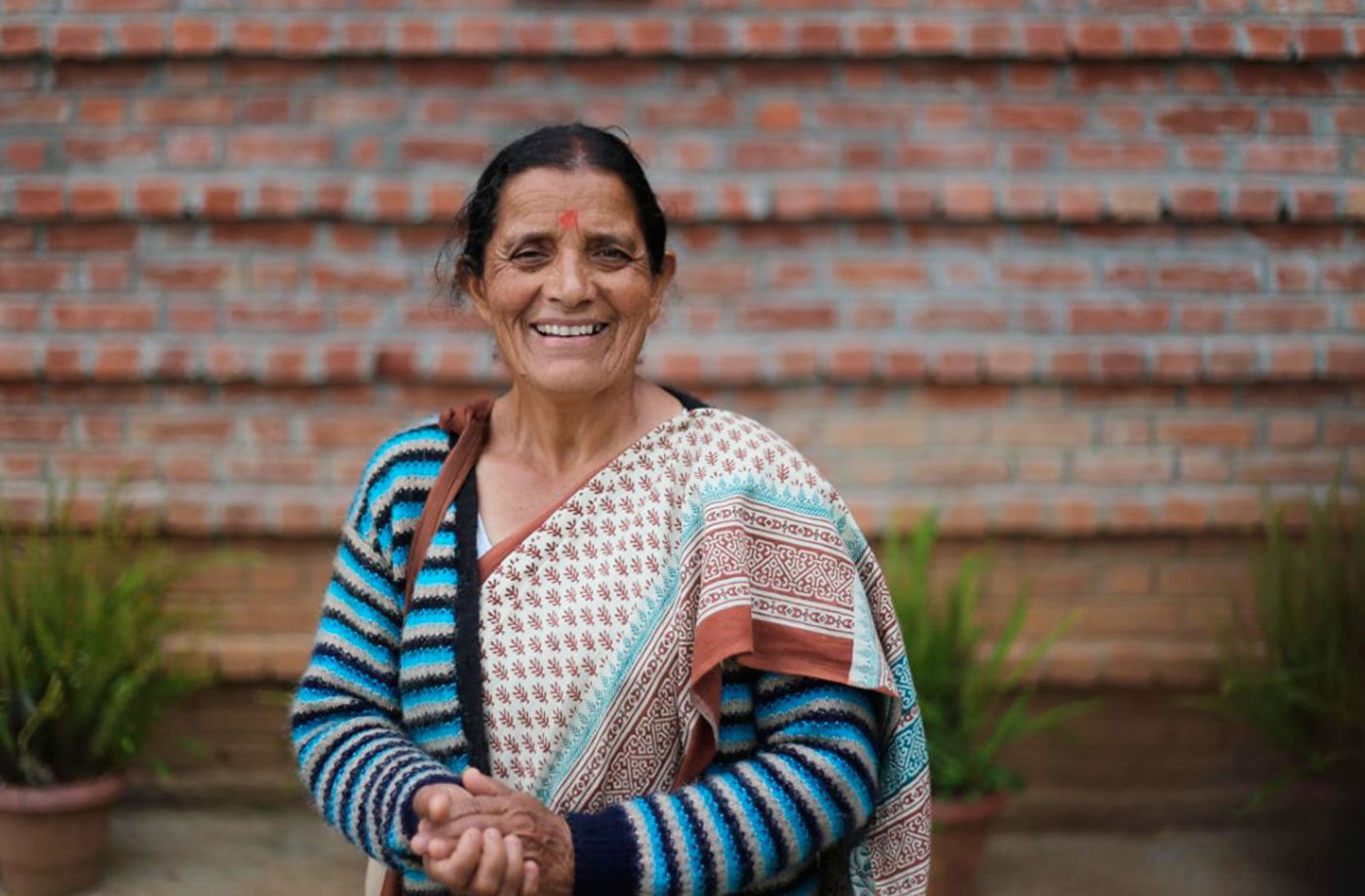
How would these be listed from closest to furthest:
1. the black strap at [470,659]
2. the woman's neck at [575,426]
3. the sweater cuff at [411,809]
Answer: the sweater cuff at [411,809], the black strap at [470,659], the woman's neck at [575,426]

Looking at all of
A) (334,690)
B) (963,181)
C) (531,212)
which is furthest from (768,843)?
(963,181)

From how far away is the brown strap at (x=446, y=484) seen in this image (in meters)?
2.03

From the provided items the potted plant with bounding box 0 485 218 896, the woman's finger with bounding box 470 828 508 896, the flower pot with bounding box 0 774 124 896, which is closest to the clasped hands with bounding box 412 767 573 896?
the woman's finger with bounding box 470 828 508 896

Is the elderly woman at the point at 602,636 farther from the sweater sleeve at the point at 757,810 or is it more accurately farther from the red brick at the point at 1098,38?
the red brick at the point at 1098,38

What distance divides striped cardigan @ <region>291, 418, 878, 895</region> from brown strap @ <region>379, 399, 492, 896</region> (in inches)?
0.6

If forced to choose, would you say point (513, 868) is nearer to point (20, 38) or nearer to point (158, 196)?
point (158, 196)

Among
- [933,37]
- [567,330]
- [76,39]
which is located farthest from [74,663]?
[933,37]

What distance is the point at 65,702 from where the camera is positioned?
338 cm

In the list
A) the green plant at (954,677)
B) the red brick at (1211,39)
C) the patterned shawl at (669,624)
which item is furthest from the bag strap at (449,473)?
the red brick at (1211,39)

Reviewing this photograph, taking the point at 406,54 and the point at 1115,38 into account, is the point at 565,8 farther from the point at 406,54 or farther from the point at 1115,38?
the point at 1115,38

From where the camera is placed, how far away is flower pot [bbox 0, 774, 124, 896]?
3.39 m

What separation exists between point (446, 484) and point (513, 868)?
2.04 feet

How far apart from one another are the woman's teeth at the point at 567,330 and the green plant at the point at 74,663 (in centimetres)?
197

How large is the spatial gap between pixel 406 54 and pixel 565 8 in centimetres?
49
